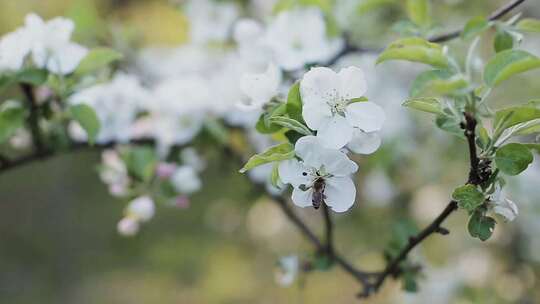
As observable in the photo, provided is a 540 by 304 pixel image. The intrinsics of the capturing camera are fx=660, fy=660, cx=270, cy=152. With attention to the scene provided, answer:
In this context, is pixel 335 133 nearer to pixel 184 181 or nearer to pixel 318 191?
pixel 318 191

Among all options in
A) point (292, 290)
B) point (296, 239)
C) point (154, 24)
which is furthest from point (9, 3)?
point (292, 290)

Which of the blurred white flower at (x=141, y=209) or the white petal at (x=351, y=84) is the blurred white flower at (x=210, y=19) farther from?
the white petal at (x=351, y=84)

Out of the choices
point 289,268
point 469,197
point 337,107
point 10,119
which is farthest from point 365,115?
point 10,119

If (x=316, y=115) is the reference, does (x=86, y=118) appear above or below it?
below

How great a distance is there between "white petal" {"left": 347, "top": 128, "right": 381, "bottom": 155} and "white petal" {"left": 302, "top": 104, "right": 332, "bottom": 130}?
62 millimetres

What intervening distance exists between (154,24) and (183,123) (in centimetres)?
164

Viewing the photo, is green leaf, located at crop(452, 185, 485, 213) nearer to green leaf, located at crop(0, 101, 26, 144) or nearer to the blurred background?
the blurred background

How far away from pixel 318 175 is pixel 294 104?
75 millimetres

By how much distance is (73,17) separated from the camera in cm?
107

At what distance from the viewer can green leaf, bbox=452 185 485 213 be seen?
646 mm

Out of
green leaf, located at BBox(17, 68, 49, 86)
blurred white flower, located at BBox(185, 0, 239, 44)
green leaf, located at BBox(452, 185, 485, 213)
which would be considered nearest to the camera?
green leaf, located at BBox(452, 185, 485, 213)

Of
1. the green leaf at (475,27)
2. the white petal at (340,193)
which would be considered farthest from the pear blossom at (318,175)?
the green leaf at (475,27)

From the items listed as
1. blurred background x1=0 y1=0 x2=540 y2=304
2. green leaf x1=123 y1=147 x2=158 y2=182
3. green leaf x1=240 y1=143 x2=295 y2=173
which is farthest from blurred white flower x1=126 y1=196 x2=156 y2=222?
green leaf x1=240 y1=143 x2=295 y2=173

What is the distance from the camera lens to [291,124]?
64cm
